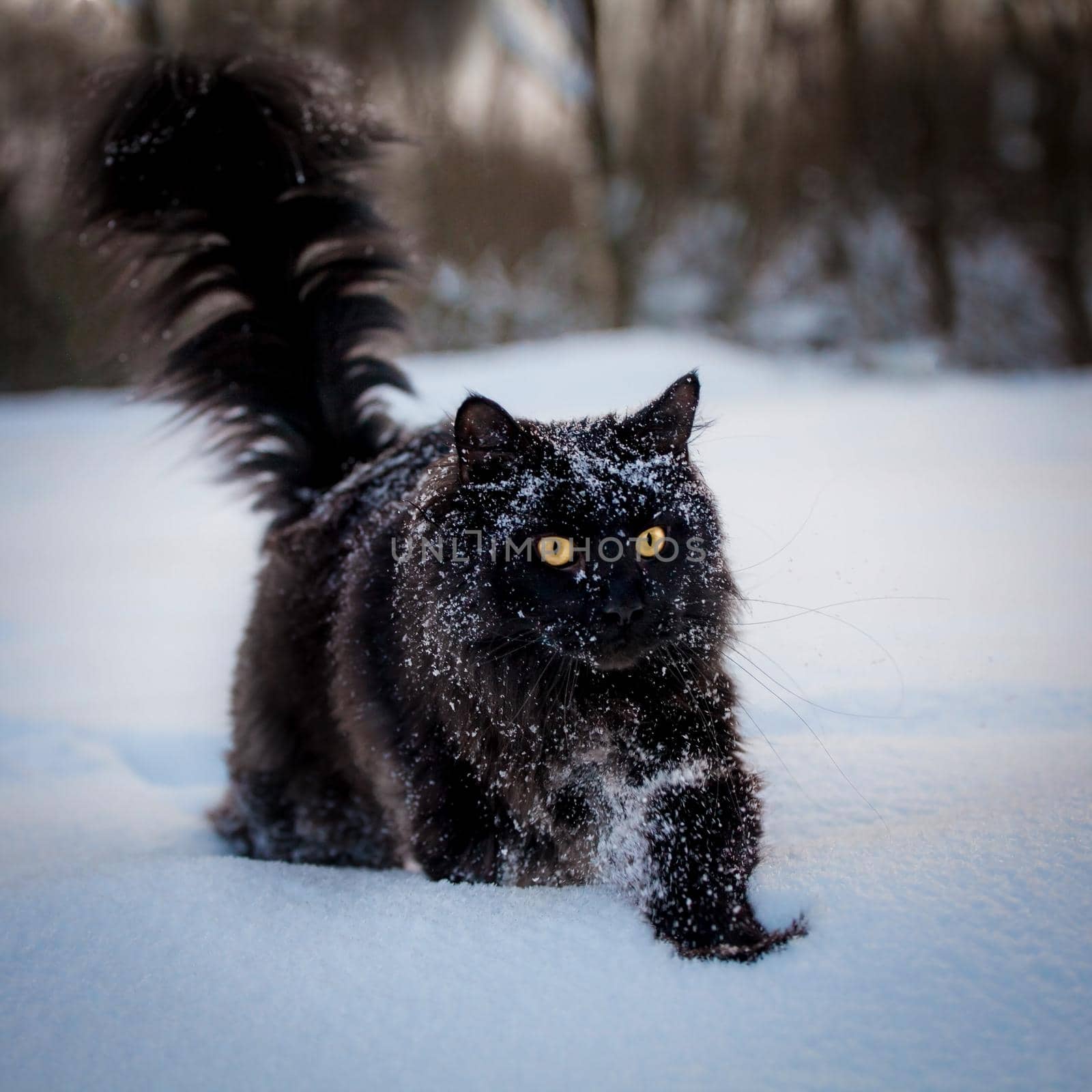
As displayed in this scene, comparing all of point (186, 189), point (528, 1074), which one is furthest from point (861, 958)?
point (186, 189)

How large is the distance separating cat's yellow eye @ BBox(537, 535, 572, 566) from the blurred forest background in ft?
22.8

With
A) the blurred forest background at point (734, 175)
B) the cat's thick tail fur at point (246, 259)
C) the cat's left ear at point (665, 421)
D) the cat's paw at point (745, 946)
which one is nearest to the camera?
the cat's paw at point (745, 946)

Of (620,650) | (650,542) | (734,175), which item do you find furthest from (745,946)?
(734,175)

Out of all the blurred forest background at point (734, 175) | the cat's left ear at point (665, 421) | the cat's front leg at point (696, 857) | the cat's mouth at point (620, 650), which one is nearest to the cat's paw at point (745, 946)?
the cat's front leg at point (696, 857)

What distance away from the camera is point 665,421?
1.58m

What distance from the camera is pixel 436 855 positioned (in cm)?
158

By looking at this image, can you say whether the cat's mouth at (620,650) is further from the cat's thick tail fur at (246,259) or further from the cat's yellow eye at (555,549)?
the cat's thick tail fur at (246,259)

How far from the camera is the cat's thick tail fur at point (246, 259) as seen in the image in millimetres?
2232

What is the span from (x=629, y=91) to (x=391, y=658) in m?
11.7

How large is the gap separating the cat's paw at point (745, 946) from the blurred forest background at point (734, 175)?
7.39 metres

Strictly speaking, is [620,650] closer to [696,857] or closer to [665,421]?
[696,857]

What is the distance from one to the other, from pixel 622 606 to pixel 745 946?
2.01 ft

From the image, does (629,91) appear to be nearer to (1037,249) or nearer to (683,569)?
(1037,249)

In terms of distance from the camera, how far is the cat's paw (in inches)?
49.9
